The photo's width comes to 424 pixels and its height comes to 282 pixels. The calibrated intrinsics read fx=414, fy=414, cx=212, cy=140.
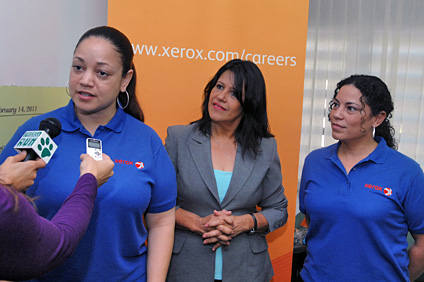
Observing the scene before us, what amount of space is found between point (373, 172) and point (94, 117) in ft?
4.60

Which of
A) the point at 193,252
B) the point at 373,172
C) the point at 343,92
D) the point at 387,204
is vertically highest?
the point at 343,92

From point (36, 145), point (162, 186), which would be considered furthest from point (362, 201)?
point (36, 145)

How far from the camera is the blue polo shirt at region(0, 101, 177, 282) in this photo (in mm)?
1540

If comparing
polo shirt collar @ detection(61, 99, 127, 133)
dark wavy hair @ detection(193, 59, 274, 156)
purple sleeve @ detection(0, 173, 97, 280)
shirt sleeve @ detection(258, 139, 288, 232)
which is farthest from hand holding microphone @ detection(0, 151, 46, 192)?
shirt sleeve @ detection(258, 139, 288, 232)

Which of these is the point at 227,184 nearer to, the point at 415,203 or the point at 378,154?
the point at 378,154

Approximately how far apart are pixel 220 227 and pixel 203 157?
394 mm

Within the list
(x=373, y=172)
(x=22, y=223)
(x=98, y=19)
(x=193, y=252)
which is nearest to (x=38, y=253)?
(x=22, y=223)

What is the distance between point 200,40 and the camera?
2705 mm

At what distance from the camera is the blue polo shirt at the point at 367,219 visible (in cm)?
202

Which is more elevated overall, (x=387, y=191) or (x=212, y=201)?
(x=387, y=191)

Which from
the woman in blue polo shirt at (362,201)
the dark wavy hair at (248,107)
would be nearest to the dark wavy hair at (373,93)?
the woman in blue polo shirt at (362,201)

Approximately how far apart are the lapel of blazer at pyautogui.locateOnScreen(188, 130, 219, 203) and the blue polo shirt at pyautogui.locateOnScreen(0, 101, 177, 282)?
0.41m

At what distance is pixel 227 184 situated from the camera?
2.22 meters

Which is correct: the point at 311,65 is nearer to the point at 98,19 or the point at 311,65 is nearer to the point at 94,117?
the point at 98,19
